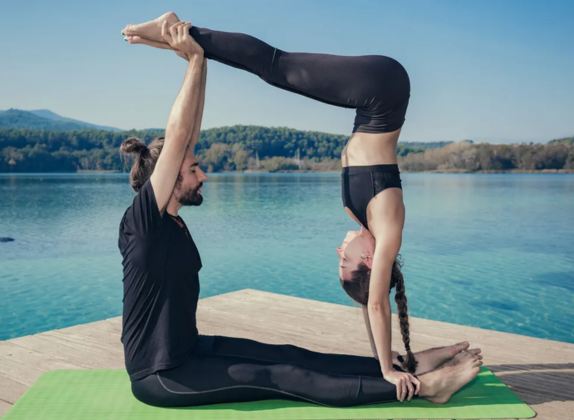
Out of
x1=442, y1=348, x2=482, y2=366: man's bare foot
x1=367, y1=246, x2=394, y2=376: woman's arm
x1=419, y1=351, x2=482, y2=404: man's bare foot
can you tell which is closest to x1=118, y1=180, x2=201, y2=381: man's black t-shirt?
x1=367, y1=246, x2=394, y2=376: woman's arm

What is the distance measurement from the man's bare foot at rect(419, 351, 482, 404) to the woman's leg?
7.1 inches

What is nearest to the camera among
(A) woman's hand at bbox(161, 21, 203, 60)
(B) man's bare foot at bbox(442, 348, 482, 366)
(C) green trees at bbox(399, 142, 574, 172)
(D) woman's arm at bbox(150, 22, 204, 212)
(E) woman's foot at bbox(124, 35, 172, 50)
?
(D) woman's arm at bbox(150, 22, 204, 212)

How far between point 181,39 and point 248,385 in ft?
4.69

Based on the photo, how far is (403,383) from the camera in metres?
2.52

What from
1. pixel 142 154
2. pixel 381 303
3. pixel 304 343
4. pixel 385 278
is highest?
pixel 142 154

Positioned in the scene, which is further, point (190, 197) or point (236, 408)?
point (236, 408)

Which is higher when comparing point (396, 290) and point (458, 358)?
point (396, 290)

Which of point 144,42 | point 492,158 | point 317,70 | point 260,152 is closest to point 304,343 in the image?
point 317,70

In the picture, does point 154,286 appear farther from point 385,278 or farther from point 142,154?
point 385,278

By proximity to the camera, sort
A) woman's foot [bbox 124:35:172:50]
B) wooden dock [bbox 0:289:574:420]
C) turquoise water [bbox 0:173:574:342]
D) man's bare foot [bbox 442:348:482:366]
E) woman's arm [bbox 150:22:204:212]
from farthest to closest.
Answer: turquoise water [bbox 0:173:574:342]
wooden dock [bbox 0:289:574:420]
man's bare foot [bbox 442:348:482:366]
woman's foot [bbox 124:35:172:50]
woman's arm [bbox 150:22:204:212]

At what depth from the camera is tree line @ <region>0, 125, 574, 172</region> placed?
41250 millimetres

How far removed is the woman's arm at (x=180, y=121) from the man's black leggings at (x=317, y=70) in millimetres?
61

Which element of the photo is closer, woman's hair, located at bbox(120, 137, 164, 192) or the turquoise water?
woman's hair, located at bbox(120, 137, 164, 192)

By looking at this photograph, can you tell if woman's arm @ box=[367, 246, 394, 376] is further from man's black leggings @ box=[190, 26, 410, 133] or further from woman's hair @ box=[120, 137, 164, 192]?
woman's hair @ box=[120, 137, 164, 192]
